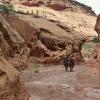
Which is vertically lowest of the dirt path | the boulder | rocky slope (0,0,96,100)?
rocky slope (0,0,96,100)

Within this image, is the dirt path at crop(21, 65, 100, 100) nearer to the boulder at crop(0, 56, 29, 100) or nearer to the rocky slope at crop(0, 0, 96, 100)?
the rocky slope at crop(0, 0, 96, 100)

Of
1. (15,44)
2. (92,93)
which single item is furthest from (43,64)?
(92,93)

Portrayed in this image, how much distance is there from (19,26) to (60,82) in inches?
539

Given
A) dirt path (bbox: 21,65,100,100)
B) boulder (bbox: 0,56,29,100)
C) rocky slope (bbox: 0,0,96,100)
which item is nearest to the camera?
boulder (bbox: 0,56,29,100)


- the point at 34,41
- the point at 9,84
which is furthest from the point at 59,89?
the point at 34,41

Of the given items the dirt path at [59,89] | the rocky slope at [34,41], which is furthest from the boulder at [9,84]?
the rocky slope at [34,41]

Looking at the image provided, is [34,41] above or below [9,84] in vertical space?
below

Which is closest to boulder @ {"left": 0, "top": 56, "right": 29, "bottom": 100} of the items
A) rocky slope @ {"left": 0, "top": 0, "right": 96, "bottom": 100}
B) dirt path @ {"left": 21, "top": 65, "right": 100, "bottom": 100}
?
dirt path @ {"left": 21, "top": 65, "right": 100, "bottom": 100}

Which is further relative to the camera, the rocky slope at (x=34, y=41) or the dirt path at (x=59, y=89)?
the rocky slope at (x=34, y=41)

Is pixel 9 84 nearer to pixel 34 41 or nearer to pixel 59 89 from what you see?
pixel 59 89

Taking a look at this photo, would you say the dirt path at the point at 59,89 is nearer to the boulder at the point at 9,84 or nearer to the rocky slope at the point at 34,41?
the rocky slope at the point at 34,41

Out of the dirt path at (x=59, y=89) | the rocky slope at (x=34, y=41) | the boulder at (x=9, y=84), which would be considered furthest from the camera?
the rocky slope at (x=34, y=41)

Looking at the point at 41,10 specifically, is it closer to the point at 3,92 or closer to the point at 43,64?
the point at 43,64

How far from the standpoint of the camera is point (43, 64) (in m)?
35.5
